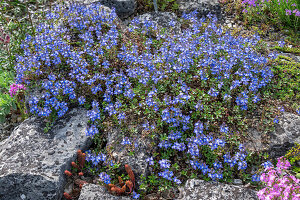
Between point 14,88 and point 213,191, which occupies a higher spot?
point 14,88

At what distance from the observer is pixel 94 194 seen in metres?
3.92

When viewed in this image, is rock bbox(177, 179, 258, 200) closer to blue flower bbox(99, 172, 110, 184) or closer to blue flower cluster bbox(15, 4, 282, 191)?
blue flower cluster bbox(15, 4, 282, 191)

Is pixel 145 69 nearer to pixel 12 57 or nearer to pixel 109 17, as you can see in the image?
pixel 109 17

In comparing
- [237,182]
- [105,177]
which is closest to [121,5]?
[105,177]

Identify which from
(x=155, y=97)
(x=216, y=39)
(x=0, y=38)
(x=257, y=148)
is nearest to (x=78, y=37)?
(x=0, y=38)

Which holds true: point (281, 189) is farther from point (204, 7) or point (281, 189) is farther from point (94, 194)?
point (204, 7)

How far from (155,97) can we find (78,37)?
7.45ft

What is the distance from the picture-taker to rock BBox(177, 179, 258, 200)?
3779mm

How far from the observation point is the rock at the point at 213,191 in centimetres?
378

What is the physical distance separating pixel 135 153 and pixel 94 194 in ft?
2.56

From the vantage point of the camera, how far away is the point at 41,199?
3977 mm

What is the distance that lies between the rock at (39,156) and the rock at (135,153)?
16.1 inches

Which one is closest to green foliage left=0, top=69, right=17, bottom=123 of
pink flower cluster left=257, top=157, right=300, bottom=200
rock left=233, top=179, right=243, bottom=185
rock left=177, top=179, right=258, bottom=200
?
rock left=177, top=179, right=258, bottom=200

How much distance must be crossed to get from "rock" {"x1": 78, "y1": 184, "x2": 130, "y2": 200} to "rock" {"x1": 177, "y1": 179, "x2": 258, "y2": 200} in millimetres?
812
